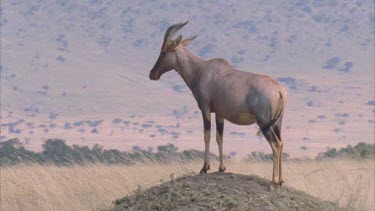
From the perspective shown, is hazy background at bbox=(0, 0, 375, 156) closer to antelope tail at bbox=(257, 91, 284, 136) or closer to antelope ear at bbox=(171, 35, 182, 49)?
antelope ear at bbox=(171, 35, 182, 49)

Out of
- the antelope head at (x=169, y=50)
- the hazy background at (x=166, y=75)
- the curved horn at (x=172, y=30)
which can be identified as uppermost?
the curved horn at (x=172, y=30)

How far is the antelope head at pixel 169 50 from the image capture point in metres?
13.0

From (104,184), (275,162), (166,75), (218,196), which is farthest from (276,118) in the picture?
(166,75)

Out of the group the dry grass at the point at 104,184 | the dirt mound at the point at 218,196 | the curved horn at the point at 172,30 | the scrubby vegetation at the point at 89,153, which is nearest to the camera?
the dirt mound at the point at 218,196

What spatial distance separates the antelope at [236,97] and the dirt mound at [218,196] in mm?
254

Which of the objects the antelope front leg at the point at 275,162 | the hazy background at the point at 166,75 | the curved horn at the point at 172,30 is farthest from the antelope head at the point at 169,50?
the hazy background at the point at 166,75

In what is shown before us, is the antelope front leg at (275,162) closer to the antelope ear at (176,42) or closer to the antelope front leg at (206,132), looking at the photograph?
the antelope front leg at (206,132)

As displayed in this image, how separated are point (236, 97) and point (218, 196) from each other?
41.5 inches

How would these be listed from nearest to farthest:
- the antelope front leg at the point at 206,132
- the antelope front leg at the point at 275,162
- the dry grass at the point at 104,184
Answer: the antelope front leg at the point at 275,162 → the antelope front leg at the point at 206,132 → the dry grass at the point at 104,184

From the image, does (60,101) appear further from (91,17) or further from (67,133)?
(91,17)

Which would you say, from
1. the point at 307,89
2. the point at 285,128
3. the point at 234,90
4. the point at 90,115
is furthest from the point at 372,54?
the point at 234,90

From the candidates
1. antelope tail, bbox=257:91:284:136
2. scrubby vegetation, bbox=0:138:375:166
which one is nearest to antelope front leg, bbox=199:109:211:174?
antelope tail, bbox=257:91:284:136

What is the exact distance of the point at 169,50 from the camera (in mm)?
13078

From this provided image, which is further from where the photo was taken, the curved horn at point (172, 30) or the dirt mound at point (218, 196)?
the curved horn at point (172, 30)
